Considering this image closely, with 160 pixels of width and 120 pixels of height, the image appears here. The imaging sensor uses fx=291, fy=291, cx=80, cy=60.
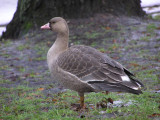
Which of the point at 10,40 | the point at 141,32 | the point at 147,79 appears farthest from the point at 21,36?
the point at 147,79

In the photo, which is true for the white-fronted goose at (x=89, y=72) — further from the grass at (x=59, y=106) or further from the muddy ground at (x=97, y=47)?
the muddy ground at (x=97, y=47)

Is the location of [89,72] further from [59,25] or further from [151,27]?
[151,27]

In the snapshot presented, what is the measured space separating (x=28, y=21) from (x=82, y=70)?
8941mm

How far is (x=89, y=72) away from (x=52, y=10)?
8.50m

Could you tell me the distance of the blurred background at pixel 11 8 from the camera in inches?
766

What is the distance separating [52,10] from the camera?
527 inches

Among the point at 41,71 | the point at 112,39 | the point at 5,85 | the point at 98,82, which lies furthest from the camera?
the point at 112,39

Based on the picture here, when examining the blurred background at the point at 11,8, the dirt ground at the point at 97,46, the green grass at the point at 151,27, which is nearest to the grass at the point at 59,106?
the dirt ground at the point at 97,46

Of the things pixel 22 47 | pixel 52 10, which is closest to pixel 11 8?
pixel 52 10

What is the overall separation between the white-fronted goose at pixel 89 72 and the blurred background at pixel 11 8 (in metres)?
13.7

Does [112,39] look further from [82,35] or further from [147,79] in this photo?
Result: [147,79]

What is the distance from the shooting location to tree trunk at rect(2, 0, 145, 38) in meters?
13.3

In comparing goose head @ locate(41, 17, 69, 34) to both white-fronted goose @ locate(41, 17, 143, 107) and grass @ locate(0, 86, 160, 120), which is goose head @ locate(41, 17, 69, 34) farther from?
grass @ locate(0, 86, 160, 120)

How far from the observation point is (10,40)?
13.7m
